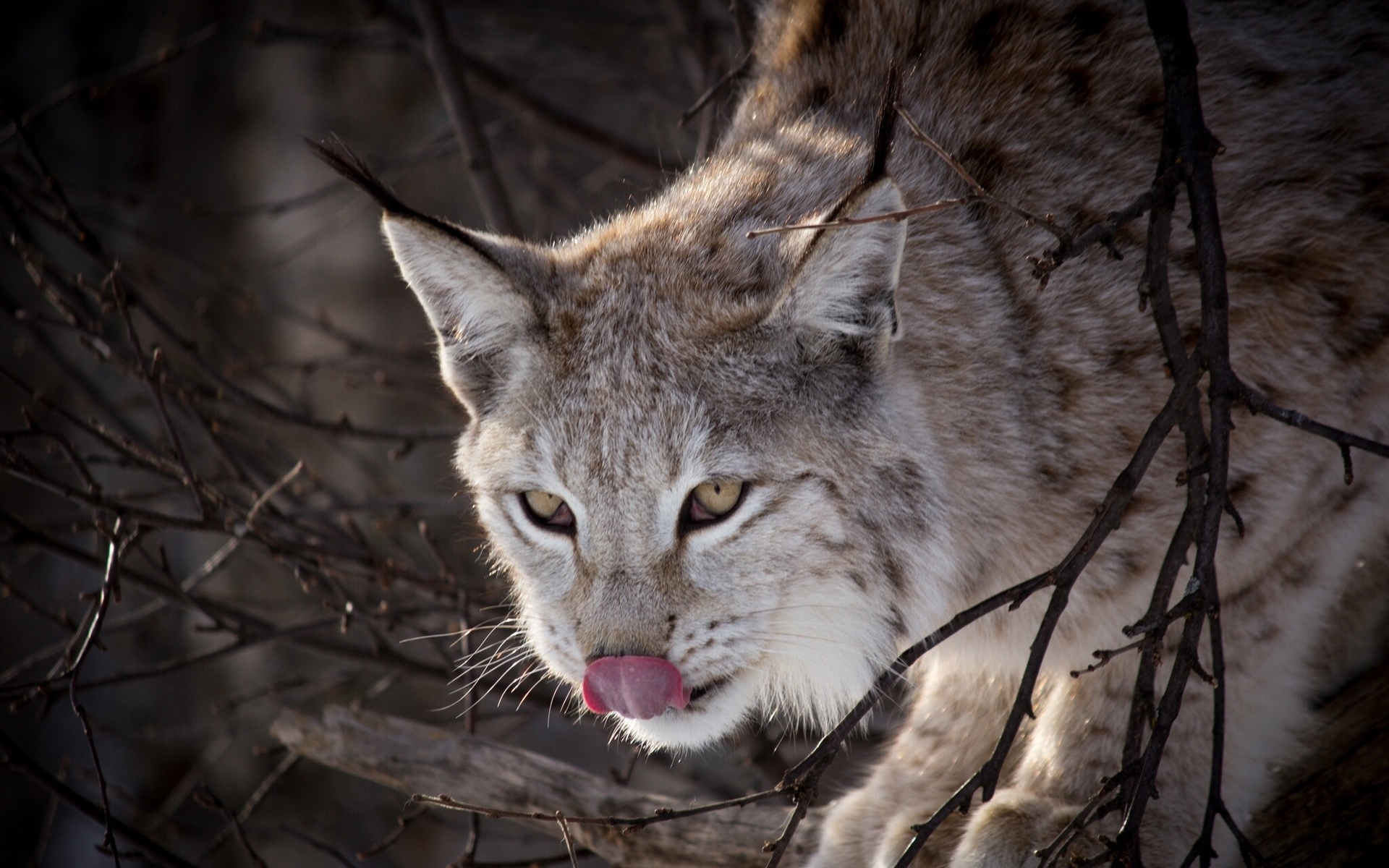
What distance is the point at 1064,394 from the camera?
2625 mm

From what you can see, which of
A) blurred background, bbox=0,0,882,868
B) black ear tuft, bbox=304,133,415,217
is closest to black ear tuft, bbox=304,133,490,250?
black ear tuft, bbox=304,133,415,217

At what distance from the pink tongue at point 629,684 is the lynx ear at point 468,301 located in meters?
0.76

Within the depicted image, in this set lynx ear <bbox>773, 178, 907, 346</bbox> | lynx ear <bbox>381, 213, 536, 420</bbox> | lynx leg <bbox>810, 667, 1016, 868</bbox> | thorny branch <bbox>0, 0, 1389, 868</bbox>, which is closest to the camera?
thorny branch <bbox>0, 0, 1389, 868</bbox>

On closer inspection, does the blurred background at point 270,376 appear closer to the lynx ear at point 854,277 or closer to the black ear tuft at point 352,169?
the black ear tuft at point 352,169

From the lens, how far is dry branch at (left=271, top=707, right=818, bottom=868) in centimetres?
324

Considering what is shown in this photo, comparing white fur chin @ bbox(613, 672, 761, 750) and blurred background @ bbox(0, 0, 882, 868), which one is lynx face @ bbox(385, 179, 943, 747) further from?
blurred background @ bbox(0, 0, 882, 868)

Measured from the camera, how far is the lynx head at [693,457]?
2463mm

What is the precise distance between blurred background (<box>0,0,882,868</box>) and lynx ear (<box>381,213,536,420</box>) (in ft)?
1.44

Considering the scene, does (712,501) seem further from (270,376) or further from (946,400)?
(270,376)

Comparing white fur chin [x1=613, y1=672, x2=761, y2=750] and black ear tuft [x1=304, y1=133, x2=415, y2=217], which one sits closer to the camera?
black ear tuft [x1=304, y1=133, x2=415, y2=217]

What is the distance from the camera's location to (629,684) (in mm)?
2430

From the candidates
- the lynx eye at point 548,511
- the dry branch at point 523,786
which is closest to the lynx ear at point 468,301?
the lynx eye at point 548,511

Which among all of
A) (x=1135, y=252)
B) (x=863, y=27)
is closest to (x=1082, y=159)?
(x=1135, y=252)

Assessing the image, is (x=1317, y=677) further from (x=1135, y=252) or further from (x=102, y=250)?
(x=102, y=250)
